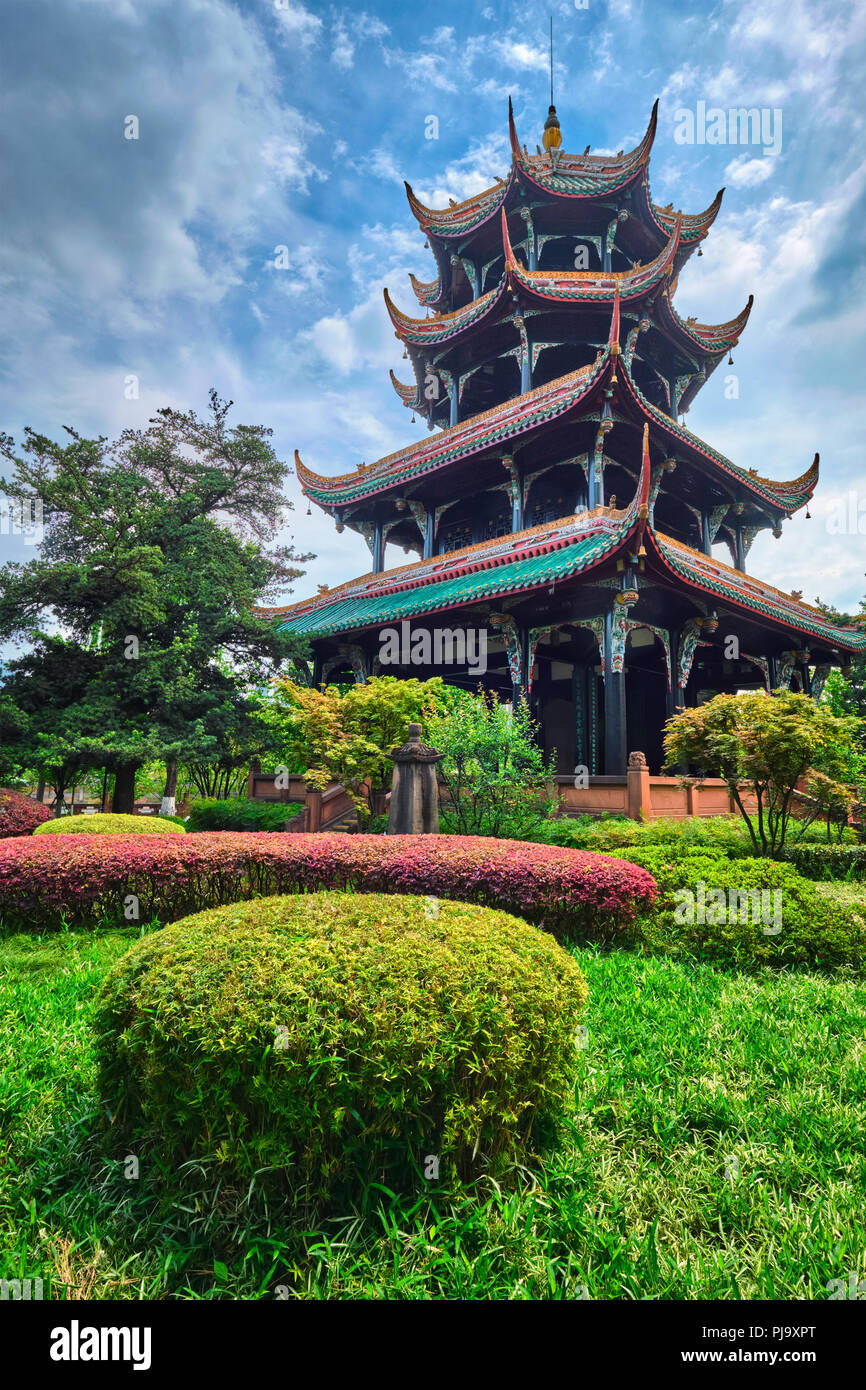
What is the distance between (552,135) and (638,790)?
22.4m

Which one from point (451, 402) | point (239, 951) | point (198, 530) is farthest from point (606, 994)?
point (451, 402)

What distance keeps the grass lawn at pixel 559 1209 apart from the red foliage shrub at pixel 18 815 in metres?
8.22

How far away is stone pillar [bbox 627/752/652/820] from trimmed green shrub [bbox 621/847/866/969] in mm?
3438

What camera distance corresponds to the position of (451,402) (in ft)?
65.8

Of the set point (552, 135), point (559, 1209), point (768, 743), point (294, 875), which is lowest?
point (559, 1209)

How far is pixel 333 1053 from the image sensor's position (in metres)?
2.13

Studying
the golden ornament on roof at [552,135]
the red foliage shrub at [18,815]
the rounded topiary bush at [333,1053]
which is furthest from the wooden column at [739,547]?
the rounded topiary bush at [333,1053]

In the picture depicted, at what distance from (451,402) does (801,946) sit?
18815 millimetres

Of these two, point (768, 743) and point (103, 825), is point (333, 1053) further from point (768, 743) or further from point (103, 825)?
point (103, 825)

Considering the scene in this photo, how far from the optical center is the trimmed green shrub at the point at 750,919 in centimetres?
522

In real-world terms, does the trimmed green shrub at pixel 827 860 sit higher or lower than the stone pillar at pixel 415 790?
lower

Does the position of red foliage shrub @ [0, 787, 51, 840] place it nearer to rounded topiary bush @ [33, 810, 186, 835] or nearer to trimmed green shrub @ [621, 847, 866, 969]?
rounded topiary bush @ [33, 810, 186, 835]

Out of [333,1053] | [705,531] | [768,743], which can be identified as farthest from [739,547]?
[333,1053]

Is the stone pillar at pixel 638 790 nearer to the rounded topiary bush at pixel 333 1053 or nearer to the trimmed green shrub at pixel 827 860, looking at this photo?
the trimmed green shrub at pixel 827 860
